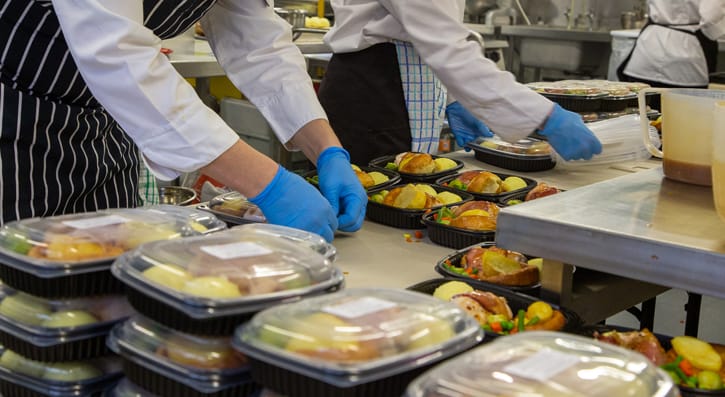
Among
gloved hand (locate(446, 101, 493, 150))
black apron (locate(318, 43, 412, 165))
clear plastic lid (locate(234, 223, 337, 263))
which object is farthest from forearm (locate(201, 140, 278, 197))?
gloved hand (locate(446, 101, 493, 150))

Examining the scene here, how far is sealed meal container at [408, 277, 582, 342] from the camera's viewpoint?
1.29m

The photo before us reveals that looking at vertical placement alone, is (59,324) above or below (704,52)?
below

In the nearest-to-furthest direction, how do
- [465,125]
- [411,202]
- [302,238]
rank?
[302,238], [411,202], [465,125]

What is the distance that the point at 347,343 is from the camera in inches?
34.2

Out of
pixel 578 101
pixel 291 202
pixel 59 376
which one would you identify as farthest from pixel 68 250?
pixel 578 101

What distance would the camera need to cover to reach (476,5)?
739 centimetres

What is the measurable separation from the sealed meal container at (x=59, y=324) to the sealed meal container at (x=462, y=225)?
0.92 m

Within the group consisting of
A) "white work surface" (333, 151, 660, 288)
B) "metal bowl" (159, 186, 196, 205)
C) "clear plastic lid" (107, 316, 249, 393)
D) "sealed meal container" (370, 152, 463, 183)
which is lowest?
"metal bowl" (159, 186, 196, 205)

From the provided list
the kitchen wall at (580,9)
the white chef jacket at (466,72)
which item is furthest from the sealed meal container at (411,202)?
the kitchen wall at (580,9)

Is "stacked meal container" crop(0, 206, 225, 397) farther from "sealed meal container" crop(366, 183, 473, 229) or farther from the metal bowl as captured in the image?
the metal bowl

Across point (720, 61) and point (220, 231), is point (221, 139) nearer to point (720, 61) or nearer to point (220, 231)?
point (220, 231)

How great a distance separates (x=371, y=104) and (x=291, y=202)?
1.35 meters

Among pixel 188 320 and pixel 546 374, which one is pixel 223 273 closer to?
pixel 188 320

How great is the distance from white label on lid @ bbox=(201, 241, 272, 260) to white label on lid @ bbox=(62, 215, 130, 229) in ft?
0.52
